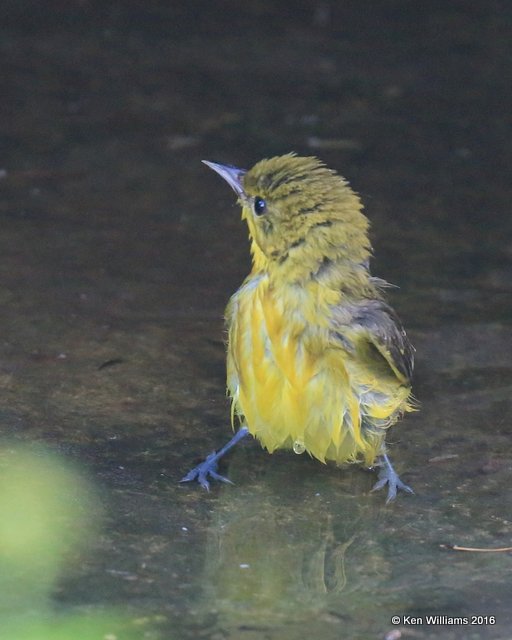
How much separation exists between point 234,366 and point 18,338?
1.62 meters

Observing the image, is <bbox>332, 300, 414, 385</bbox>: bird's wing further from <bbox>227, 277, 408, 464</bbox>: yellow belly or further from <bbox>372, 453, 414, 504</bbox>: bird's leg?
<bbox>372, 453, 414, 504</bbox>: bird's leg

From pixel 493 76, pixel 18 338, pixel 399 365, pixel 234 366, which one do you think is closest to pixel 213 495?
pixel 234 366

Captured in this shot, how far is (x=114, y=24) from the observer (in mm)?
11438

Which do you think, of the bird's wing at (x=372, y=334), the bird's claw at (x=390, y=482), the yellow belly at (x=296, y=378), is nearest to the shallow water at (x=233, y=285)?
the bird's claw at (x=390, y=482)

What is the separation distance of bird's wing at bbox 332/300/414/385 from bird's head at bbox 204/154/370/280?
219 millimetres

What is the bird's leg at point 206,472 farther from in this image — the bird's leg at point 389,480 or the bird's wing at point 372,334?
the bird's wing at point 372,334

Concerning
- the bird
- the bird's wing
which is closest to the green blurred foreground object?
the bird

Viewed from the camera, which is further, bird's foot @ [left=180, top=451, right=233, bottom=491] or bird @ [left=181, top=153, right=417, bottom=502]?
bird's foot @ [left=180, top=451, right=233, bottom=491]

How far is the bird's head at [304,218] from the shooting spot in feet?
17.2

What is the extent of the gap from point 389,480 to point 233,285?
7.26 feet

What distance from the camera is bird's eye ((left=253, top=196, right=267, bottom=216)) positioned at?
212 inches

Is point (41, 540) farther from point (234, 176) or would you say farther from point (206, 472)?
point (234, 176)

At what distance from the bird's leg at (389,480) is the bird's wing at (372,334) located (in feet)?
1.33

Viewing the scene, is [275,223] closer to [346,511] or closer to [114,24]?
[346,511]
